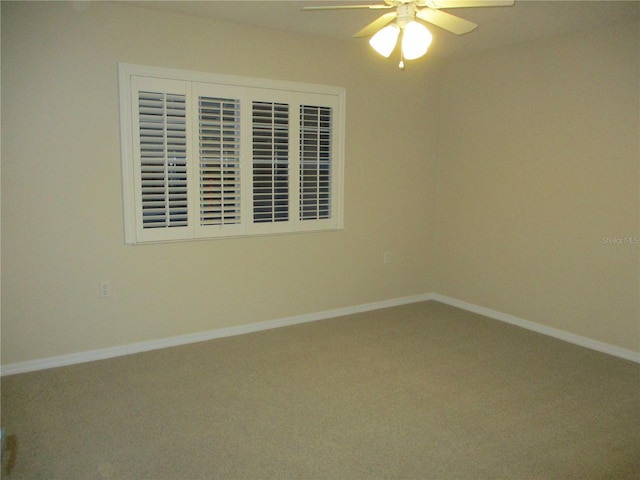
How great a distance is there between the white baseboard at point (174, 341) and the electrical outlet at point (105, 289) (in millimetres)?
411

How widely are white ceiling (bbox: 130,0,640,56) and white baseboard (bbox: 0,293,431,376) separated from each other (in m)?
2.51

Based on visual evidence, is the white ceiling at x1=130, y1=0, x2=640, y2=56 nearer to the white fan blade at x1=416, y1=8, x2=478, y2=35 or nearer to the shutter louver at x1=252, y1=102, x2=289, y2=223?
the shutter louver at x1=252, y1=102, x2=289, y2=223

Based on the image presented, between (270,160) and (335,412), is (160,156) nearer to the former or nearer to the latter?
(270,160)

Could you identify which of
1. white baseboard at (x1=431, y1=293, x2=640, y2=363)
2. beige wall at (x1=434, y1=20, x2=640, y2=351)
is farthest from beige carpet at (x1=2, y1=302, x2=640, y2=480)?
beige wall at (x1=434, y1=20, x2=640, y2=351)

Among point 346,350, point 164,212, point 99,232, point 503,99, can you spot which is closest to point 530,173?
point 503,99

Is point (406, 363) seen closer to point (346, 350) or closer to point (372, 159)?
point (346, 350)

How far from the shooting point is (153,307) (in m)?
3.97

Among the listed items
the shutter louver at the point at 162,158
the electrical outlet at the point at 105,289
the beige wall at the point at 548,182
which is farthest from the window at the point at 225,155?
the beige wall at the point at 548,182

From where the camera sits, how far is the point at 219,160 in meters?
4.05

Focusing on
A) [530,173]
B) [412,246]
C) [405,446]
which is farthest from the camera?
[412,246]

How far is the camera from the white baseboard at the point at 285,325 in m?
3.61

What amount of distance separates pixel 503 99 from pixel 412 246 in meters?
1.70

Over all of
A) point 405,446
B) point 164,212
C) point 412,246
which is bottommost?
point 405,446

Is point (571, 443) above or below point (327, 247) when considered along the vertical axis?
below
